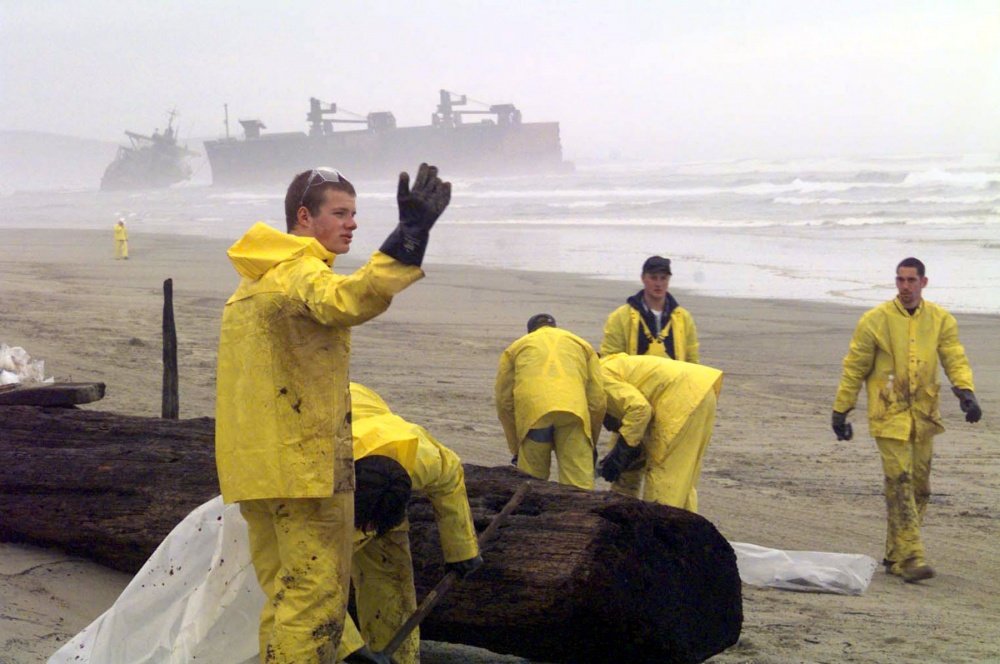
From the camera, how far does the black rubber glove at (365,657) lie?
3428mm

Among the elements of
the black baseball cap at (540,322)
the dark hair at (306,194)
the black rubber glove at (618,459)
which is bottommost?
the black rubber glove at (618,459)

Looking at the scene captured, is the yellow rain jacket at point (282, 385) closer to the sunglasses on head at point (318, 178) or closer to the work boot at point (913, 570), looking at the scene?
the sunglasses on head at point (318, 178)

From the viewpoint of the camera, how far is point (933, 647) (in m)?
4.59

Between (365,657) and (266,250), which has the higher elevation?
(266,250)

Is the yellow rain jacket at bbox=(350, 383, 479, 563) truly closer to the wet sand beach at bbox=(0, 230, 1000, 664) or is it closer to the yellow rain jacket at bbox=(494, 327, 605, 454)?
the wet sand beach at bbox=(0, 230, 1000, 664)

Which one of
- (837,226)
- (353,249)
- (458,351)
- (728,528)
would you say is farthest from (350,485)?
(837,226)

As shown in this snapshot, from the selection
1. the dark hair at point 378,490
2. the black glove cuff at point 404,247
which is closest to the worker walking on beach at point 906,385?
the dark hair at point 378,490

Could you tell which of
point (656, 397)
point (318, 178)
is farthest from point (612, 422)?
point (318, 178)

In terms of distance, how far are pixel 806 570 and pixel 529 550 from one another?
7.91ft

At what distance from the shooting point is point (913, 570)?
6027 millimetres

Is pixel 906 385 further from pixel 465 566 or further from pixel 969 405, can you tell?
pixel 465 566

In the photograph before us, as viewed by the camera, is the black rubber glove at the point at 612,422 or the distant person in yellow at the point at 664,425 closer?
the distant person in yellow at the point at 664,425

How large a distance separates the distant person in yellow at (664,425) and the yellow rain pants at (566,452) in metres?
0.11

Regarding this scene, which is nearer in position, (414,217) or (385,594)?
(414,217)
